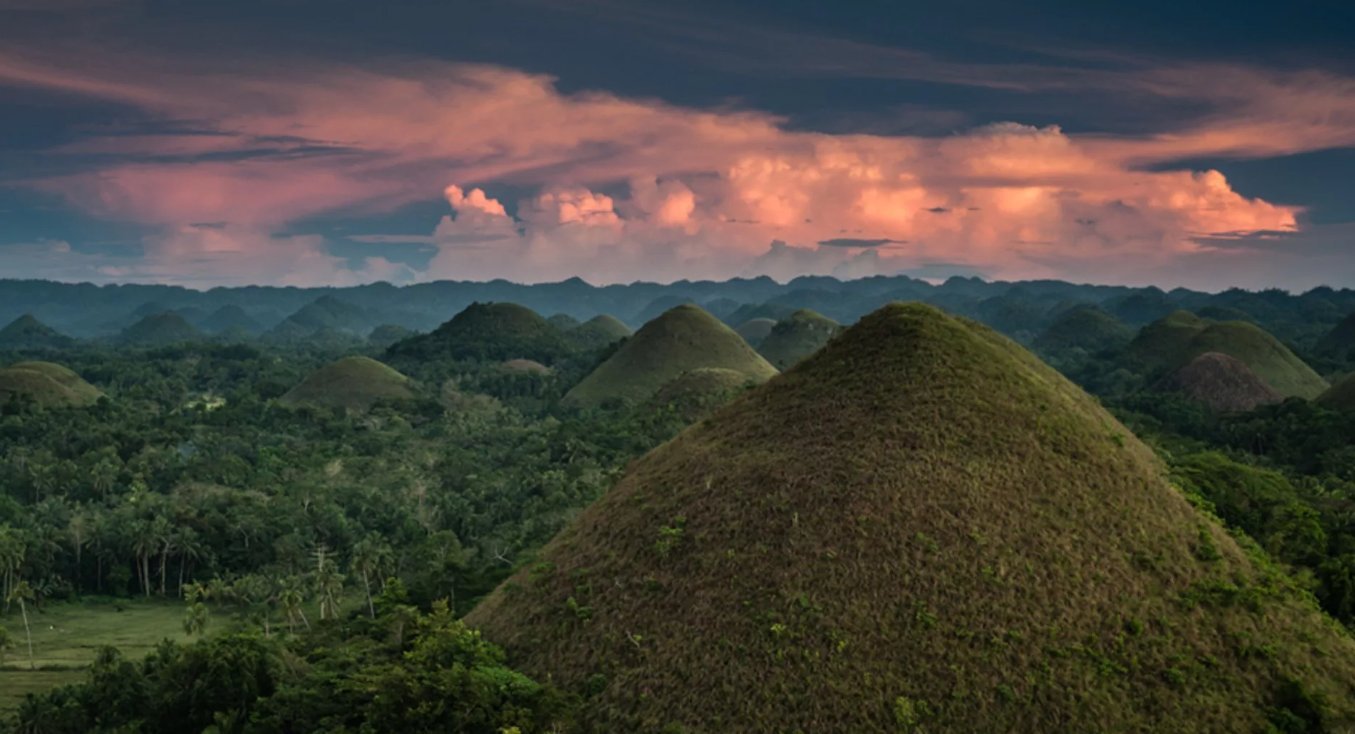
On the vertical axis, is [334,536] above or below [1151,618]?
below

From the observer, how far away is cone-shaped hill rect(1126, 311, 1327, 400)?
340ft

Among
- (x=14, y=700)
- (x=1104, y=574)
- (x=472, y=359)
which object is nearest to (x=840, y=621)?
(x=1104, y=574)

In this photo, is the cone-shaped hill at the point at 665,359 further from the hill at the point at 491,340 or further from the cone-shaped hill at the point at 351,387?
the hill at the point at 491,340

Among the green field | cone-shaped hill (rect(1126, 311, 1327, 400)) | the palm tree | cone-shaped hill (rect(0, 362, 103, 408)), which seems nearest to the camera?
the green field

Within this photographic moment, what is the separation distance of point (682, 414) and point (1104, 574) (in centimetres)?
5534

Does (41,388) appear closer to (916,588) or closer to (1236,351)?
(916,588)

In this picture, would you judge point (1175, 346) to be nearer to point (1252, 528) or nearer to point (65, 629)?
point (1252, 528)

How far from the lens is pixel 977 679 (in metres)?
21.1

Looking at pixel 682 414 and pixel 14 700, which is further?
pixel 682 414

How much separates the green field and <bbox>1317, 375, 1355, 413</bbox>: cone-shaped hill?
8560 cm

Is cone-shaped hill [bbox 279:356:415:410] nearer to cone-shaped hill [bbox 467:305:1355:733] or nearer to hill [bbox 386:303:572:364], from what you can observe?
hill [bbox 386:303:572:364]

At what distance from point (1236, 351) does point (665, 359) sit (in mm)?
69022

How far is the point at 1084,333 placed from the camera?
182 metres

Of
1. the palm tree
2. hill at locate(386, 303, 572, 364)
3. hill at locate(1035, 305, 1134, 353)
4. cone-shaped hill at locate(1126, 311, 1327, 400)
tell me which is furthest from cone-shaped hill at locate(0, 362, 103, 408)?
hill at locate(1035, 305, 1134, 353)
